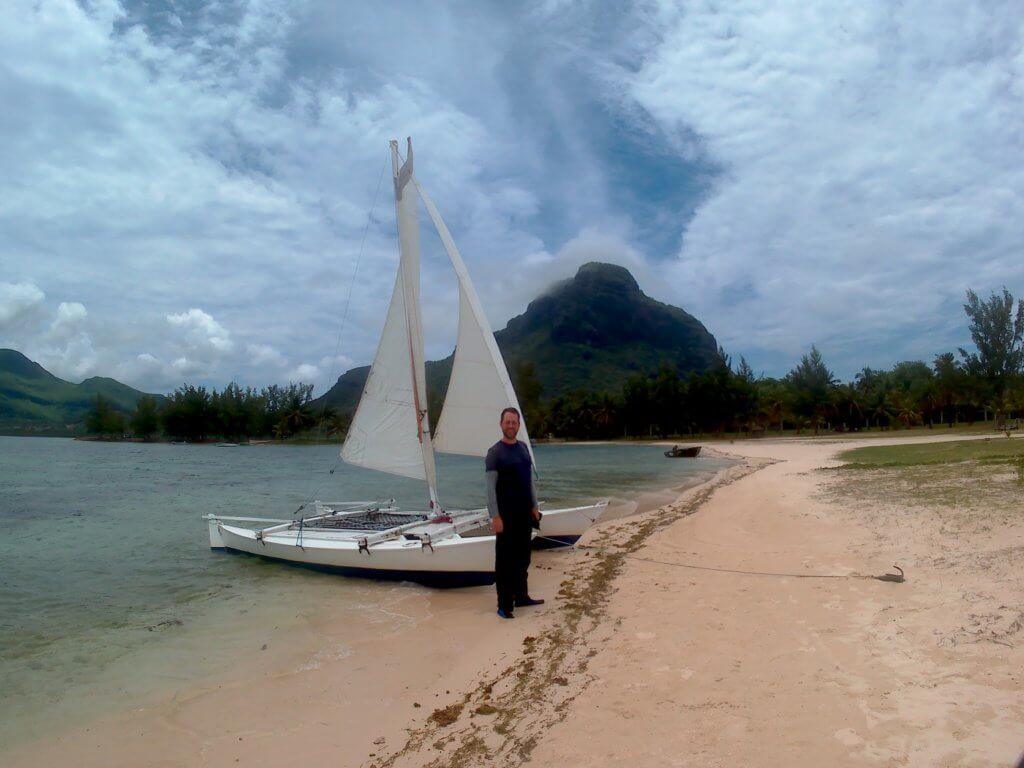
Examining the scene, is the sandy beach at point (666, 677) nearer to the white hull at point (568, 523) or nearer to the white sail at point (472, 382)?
the white hull at point (568, 523)

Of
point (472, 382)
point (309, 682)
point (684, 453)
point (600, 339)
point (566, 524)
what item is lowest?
point (309, 682)

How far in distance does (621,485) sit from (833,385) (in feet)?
204

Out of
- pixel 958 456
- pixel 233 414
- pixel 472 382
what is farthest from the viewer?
pixel 233 414

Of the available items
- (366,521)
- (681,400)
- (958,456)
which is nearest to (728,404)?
(681,400)

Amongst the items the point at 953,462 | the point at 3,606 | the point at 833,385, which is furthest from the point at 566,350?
the point at 3,606

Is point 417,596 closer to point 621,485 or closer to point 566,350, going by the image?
point 621,485

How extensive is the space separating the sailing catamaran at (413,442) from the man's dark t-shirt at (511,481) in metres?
1.62

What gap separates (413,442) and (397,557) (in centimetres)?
263

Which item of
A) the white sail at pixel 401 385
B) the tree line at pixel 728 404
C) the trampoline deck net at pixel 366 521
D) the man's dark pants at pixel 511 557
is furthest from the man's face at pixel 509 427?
the tree line at pixel 728 404

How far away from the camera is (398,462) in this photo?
1159 cm

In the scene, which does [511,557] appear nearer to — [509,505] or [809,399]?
[509,505]

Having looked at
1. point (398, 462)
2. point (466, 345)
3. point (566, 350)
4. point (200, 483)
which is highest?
point (566, 350)

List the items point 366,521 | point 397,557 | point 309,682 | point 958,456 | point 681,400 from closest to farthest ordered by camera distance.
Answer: point 309,682 < point 397,557 < point 366,521 < point 958,456 < point 681,400

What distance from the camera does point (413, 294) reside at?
1093cm
